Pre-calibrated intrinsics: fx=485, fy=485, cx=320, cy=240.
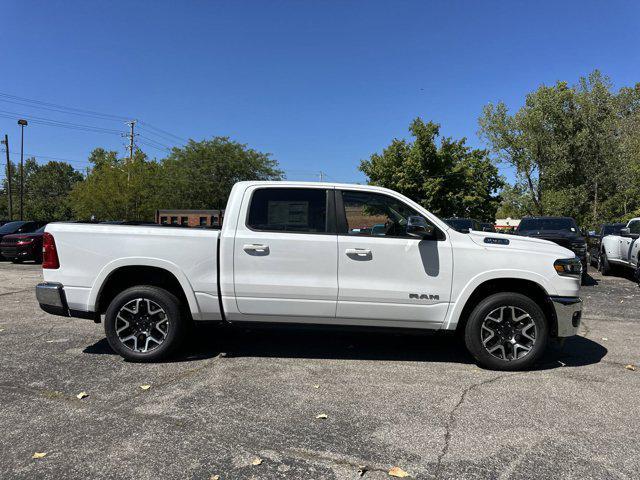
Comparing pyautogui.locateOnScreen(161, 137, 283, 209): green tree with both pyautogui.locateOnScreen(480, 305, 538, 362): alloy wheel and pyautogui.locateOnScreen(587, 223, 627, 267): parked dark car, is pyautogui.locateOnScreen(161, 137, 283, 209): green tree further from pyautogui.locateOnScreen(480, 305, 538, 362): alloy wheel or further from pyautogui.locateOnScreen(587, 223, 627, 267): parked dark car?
pyautogui.locateOnScreen(480, 305, 538, 362): alloy wheel

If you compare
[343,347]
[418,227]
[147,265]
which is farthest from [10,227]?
[418,227]

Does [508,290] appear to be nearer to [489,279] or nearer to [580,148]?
[489,279]

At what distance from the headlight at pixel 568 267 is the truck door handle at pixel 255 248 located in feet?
9.58

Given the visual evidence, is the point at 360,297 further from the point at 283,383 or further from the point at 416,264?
the point at 283,383

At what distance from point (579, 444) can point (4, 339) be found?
6462 millimetres

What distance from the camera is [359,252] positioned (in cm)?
489

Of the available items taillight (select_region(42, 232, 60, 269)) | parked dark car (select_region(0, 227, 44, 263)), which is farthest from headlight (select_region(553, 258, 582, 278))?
parked dark car (select_region(0, 227, 44, 263))

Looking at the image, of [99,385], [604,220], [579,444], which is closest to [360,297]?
[579,444]

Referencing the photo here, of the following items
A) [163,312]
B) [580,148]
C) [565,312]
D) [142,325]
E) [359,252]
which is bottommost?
[142,325]

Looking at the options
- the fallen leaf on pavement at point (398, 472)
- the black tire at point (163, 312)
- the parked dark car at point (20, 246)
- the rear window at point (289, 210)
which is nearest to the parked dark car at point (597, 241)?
the rear window at point (289, 210)

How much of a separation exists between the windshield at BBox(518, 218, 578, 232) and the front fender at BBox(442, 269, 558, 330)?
28.6 feet

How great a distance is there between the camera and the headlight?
16.0 feet

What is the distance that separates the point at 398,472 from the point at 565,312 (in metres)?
2.79

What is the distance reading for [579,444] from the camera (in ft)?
11.2
